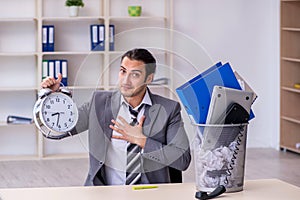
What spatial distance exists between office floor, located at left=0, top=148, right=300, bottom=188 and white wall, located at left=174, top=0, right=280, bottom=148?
1.68 feet

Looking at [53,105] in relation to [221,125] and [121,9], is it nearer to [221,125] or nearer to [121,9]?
[221,125]

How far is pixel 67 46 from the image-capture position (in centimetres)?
733

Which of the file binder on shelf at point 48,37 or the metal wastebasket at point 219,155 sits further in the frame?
the file binder on shelf at point 48,37

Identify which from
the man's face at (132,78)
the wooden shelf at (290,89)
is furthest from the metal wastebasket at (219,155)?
the wooden shelf at (290,89)

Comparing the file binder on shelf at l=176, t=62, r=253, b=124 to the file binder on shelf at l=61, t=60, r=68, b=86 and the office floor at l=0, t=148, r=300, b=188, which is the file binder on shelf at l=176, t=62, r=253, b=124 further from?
the file binder on shelf at l=61, t=60, r=68, b=86

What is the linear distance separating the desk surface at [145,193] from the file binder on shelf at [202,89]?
0.27 m

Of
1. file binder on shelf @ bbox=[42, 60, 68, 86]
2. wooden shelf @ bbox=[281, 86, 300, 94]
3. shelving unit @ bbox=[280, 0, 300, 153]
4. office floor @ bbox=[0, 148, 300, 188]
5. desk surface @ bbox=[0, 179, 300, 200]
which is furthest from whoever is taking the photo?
shelving unit @ bbox=[280, 0, 300, 153]

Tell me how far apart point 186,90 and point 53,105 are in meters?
0.47

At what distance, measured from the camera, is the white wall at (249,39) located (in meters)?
7.63

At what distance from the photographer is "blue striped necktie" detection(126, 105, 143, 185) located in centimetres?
284

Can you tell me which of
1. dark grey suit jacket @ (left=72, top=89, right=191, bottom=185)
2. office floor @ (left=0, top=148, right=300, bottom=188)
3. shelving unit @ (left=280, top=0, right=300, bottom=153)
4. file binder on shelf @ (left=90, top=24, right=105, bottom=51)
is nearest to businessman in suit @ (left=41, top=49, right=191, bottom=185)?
dark grey suit jacket @ (left=72, top=89, right=191, bottom=185)

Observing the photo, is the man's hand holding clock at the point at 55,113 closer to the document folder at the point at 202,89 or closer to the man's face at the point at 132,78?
the man's face at the point at 132,78

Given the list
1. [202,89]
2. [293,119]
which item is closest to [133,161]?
[202,89]

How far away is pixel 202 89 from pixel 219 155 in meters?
0.24
